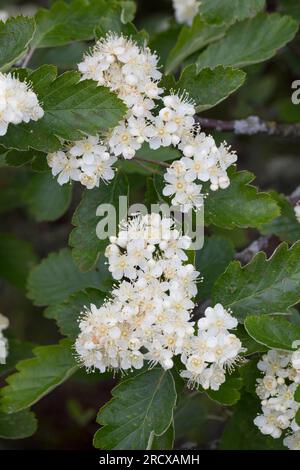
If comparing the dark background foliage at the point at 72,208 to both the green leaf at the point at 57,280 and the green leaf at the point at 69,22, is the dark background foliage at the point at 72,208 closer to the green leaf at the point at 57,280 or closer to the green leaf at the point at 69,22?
the green leaf at the point at 57,280

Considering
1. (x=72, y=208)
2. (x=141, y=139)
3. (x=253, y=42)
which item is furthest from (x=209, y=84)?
(x=72, y=208)

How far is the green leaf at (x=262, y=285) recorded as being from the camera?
1990 mm

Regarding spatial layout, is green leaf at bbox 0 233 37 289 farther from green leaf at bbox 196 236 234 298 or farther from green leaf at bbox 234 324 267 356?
green leaf at bbox 234 324 267 356

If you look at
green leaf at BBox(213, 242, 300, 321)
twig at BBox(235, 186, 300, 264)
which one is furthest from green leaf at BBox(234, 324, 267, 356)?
twig at BBox(235, 186, 300, 264)

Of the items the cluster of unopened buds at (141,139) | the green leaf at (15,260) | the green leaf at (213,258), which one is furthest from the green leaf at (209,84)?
the green leaf at (15,260)

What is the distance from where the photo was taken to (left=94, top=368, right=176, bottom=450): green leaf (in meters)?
1.94

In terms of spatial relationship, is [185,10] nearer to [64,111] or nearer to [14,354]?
[64,111]

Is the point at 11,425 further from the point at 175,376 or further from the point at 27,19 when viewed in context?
the point at 27,19

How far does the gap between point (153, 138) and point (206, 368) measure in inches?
25.0

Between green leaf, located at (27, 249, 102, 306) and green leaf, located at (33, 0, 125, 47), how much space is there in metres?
0.87

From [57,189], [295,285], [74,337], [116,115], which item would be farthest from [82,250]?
[57,189]

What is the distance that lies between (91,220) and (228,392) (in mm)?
628

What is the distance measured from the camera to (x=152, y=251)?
193cm

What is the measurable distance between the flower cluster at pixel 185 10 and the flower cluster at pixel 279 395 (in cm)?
153
